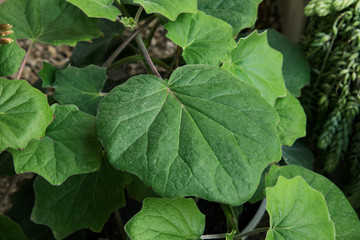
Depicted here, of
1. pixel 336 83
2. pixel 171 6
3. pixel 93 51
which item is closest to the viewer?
pixel 171 6

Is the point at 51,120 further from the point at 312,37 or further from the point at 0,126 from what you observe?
the point at 312,37

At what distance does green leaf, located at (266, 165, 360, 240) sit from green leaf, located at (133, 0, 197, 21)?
1.16ft

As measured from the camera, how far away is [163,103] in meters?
0.71

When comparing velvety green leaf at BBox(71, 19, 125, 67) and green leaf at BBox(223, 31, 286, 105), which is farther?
velvety green leaf at BBox(71, 19, 125, 67)

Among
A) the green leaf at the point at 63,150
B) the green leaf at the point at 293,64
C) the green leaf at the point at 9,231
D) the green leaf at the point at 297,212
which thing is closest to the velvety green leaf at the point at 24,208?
the green leaf at the point at 9,231

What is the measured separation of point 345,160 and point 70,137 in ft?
2.86

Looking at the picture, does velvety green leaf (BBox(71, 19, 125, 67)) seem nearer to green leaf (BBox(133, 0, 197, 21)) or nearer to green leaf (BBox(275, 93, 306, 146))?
green leaf (BBox(133, 0, 197, 21))

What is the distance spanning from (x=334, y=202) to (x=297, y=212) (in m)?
0.13

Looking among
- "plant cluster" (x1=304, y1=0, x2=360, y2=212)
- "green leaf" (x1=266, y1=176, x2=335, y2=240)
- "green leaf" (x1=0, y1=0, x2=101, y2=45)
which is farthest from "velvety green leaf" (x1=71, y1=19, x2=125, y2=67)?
"green leaf" (x1=266, y1=176, x2=335, y2=240)

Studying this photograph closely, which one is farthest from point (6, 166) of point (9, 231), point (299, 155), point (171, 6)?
point (299, 155)

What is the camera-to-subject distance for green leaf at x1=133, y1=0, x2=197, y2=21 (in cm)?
74

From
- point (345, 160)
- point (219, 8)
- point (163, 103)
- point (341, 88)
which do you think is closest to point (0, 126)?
point (163, 103)

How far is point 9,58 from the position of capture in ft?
2.66

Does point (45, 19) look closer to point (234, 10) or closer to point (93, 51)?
point (93, 51)
